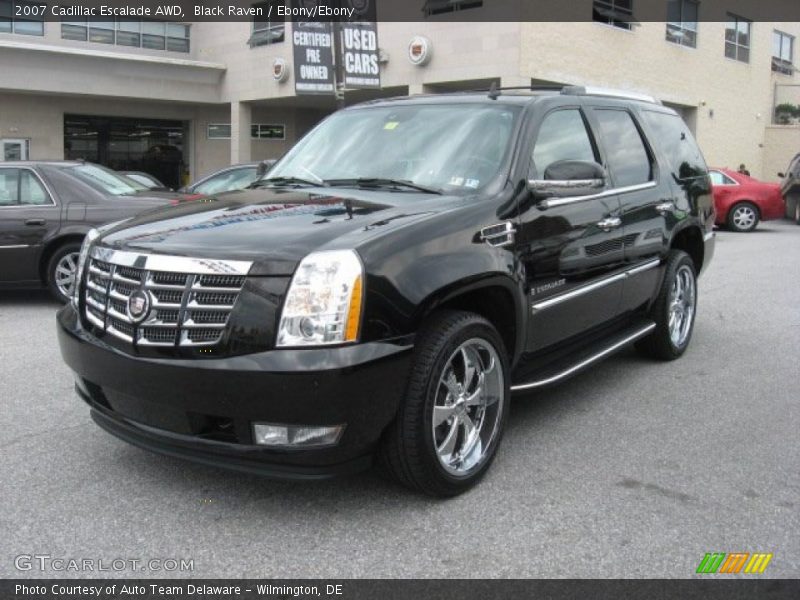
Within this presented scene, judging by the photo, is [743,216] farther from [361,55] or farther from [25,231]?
[25,231]

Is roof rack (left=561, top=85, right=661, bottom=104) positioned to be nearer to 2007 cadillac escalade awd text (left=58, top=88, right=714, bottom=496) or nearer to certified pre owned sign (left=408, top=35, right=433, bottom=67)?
2007 cadillac escalade awd text (left=58, top=88, right=714, bottom=496)

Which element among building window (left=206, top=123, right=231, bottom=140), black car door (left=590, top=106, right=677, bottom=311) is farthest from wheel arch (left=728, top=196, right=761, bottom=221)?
building window (left=206, top=123, right=231, bottom=140)

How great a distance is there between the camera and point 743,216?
18688 mm

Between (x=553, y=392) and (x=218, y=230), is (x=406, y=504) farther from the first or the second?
(x=553, y=392)

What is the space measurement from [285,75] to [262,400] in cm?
2392

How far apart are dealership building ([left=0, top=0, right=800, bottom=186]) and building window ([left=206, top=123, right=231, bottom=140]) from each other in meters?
0.05

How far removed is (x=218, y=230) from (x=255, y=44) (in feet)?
82.3

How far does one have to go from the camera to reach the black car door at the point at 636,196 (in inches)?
201

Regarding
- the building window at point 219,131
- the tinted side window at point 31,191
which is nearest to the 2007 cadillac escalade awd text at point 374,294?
the tinted side window at point 31,191

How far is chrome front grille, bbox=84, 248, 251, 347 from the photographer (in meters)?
3.12

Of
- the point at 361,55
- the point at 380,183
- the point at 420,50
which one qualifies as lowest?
the point at 380,183

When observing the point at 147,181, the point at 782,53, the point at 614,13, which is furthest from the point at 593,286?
the point at 782,53

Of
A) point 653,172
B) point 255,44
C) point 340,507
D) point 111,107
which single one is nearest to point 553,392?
point 653,172

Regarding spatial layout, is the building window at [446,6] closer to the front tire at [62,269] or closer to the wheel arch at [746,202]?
the wheel arch at [746,202]
